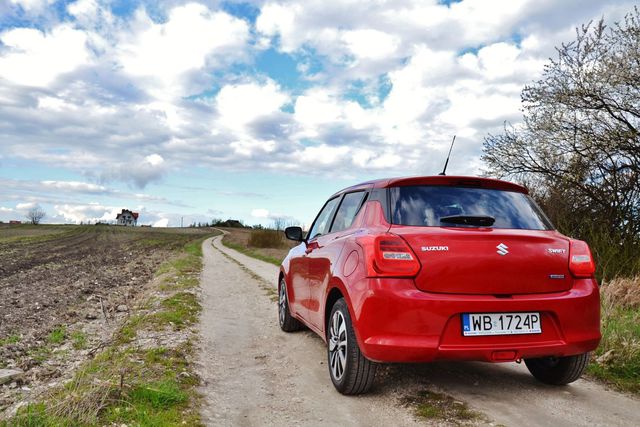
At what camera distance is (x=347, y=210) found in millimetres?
5066

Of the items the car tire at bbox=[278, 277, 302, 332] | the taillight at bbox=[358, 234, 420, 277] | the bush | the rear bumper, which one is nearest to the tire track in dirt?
the car tire at bbox=[278, 277, 302, 332]

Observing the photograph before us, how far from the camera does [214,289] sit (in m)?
11.6

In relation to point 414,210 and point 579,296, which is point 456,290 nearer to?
point 414,210

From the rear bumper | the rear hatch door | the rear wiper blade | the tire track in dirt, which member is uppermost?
the rear wiper blade

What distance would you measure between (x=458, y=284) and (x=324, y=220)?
2.52 metres

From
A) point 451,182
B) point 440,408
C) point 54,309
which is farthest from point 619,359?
point 54,309

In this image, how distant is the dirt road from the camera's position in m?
3.66

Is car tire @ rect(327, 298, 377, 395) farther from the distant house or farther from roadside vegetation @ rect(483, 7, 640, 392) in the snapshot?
the distant house

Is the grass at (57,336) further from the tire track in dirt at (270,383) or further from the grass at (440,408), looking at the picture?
the grass at (440,408)

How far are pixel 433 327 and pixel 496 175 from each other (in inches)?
496

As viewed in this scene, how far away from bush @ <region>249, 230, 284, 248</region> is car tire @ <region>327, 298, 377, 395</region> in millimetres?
30377

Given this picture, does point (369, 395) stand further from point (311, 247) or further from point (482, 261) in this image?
point (311, 247)

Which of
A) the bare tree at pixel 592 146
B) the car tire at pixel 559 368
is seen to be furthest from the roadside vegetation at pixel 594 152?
the car tire at pixel 559 368

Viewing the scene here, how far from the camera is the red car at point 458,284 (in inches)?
142
